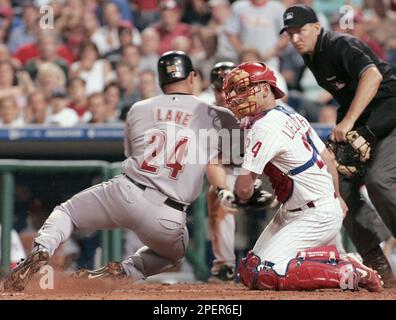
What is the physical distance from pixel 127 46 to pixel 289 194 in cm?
580

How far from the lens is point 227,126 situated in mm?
6496

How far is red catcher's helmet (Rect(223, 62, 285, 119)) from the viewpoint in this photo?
5.88m

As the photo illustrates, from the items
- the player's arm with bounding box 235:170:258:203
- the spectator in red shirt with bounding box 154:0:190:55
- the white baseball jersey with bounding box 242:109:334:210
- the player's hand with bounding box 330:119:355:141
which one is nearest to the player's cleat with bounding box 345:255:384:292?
the white baseball jersey with bounding box 242:109:334:210

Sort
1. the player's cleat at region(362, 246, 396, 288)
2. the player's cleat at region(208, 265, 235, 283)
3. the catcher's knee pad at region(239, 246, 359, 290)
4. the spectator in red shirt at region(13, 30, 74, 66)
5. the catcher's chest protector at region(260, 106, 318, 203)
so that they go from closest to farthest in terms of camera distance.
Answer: the catcher's knee pad at region(239, 246, 359, 290), the catcher's chest protector at region(260, 106, 318, 203), the player's cleat at region(362, 246, 396, 288), the player's cleat at region(208, 265, 235, 283), the spectator in red shirt at region(13, 30, 74, 66)

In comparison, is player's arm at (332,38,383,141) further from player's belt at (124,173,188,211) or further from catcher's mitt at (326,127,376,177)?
player's belt at (124,173,188,211)

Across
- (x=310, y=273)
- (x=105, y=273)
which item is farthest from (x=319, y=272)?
(x=105, y=273)

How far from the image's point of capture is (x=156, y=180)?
623 cm

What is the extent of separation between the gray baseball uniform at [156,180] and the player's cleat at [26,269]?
435 millimetres

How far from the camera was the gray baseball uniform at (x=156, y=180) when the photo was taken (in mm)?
6234

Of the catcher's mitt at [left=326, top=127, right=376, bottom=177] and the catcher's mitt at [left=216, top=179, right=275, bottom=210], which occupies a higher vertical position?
the catcher's mitt at [left=326, top=127, right=376, bottom=177]

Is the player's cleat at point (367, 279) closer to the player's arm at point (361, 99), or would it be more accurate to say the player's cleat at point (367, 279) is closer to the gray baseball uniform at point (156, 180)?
the player's arm at point (361, 99)

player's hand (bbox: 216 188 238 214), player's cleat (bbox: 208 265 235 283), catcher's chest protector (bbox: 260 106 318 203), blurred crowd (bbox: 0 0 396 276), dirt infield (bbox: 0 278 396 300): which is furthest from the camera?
blurred crowd (bbox: 0 0 396 276)

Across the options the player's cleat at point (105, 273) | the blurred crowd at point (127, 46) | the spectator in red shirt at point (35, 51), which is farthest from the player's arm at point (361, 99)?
the spectator in red shirt at point (35, 51)
